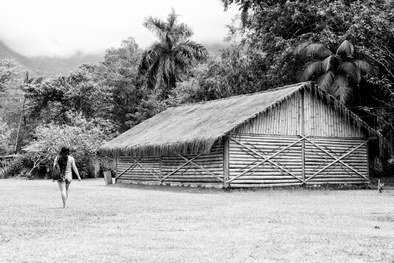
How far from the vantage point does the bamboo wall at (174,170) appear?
22.3 m

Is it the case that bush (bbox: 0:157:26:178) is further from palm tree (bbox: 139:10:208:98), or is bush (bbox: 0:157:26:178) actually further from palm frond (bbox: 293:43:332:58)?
palm frond (bbox: 293:43:332:58)

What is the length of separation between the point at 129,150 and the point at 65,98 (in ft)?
67.5

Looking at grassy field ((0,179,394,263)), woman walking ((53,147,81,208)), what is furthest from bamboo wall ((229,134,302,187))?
woman walking ((53,147,81,208))

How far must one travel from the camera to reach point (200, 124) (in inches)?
966

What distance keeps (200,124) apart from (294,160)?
4650mm

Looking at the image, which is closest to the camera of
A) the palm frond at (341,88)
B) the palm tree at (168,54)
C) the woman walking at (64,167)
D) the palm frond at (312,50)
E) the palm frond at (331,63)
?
the woman walking at (64,167)

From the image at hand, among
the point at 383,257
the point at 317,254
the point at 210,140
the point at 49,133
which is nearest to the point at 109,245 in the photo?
the point at 317,254

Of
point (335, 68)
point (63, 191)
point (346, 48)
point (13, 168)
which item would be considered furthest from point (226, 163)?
point (13, 168)

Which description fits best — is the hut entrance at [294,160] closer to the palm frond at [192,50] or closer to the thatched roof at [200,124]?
the thatched roof at [200,124]

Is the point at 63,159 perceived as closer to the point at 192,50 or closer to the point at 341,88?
the point at 341,88

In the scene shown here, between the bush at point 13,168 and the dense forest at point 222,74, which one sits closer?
the dense forest at point 222,74

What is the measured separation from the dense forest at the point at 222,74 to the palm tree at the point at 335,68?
2.2 inches

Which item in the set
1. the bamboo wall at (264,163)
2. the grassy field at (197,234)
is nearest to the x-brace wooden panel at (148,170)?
the bamboo wall at (264,163)

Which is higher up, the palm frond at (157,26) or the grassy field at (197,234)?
the palm frond at (157,26)
